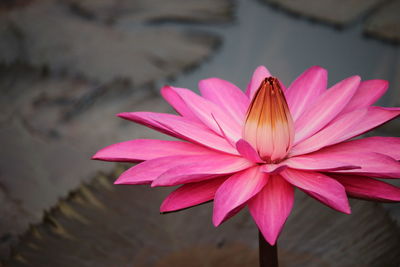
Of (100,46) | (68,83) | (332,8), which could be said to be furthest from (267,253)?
(332,8)

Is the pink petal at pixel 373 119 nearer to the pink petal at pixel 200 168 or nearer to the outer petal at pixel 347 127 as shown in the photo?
the outer petal at pixel 347 127

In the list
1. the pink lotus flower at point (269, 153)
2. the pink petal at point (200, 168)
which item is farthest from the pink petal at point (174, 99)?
→ the pink petal at point (200, 168)

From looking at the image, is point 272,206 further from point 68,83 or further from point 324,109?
point 68,83

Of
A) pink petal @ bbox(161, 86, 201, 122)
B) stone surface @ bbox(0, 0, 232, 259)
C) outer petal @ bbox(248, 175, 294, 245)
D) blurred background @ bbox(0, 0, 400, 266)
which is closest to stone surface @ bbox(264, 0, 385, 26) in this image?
blurred background @ bbox(0, 0, 400, 266)

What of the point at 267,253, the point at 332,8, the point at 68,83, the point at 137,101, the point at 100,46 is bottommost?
the point at 267,253

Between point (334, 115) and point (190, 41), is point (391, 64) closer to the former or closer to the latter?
point (190, 41)

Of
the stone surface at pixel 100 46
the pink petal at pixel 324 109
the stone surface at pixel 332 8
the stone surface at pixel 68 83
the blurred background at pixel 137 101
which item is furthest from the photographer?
the stone surface at pixel 332 8

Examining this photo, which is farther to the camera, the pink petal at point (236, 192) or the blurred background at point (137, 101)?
the blurred background at point (137, 101)
